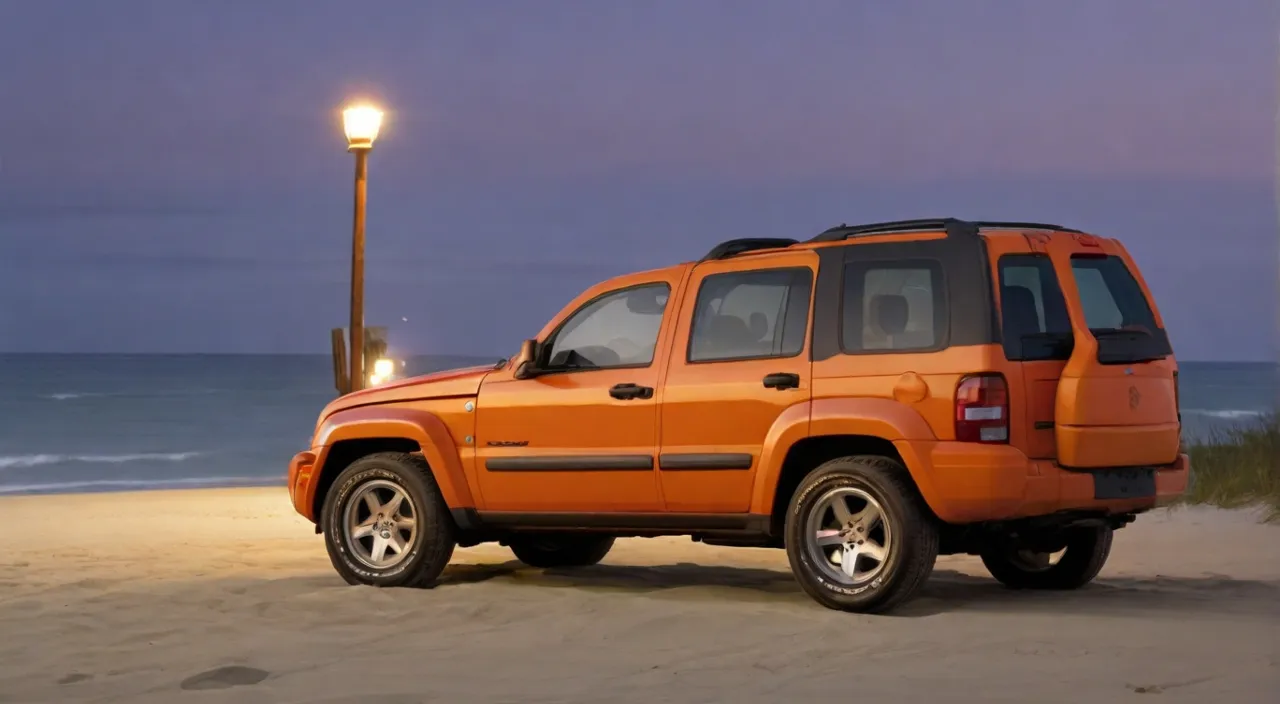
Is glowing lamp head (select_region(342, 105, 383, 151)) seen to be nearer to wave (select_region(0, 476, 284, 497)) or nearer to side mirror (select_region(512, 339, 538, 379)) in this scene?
side mirror (select_region(512, 339, 538, 379))

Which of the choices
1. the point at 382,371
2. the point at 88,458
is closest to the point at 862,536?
the point at 382,371

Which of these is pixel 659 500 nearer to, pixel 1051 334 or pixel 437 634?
pixel 437 634

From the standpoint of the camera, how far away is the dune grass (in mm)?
16391

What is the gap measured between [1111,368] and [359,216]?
1117cm

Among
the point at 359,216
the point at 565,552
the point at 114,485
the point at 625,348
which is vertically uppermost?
the point at 359,216

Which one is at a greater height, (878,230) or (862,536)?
(878,230)

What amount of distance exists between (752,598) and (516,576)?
1.91m

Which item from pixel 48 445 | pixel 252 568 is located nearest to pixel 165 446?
pixel 48 445

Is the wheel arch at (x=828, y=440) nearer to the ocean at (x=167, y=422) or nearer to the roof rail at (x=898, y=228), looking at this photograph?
the roof rail at (x=898, y=228)

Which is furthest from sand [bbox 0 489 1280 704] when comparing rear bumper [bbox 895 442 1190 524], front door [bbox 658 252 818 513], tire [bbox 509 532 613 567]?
front door [bbox 658 252 818 513]

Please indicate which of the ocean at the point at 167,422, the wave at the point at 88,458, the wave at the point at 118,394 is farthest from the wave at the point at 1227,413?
the wave at the point at 118,394

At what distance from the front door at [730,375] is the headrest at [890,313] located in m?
0.39

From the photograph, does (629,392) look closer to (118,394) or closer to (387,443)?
(387,443)

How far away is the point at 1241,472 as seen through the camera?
17031 millimetres
